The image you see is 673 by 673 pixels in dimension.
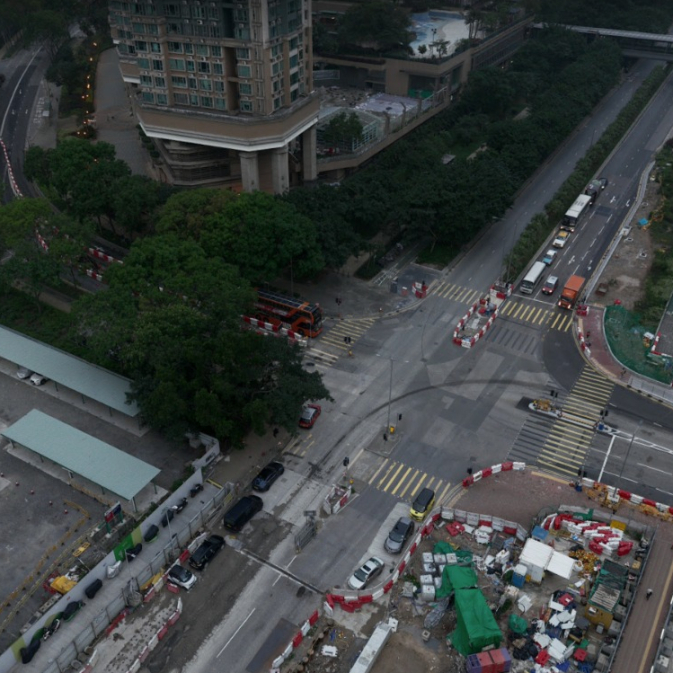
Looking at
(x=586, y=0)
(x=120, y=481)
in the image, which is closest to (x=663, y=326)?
(x=120, y=481)

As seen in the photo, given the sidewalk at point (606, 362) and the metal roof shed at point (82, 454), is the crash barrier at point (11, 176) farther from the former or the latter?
the sidewalk at point (606, 362)

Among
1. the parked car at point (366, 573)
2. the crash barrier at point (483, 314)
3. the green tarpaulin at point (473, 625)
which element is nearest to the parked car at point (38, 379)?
the parked car at point (366, 573)

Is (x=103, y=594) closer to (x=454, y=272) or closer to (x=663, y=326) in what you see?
(x=454, y=272)

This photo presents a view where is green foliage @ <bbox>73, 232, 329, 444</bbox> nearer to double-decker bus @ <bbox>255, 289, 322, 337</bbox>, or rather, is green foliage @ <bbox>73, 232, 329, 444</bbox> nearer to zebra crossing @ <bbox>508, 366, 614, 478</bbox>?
double-decker bus @ <bbox>255, 289, 322, 337</bbox>

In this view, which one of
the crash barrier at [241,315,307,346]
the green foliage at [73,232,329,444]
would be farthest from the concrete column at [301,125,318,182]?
the green foliage at [73,232,329,444]

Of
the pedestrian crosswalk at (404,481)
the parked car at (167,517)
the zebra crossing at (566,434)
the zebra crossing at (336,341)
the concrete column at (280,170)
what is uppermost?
the concrete column at (280,170)
